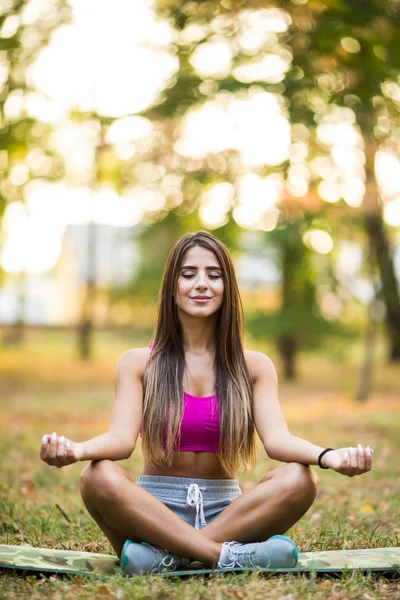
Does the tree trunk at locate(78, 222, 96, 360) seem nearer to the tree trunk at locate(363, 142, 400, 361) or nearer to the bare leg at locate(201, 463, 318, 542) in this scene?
the tree trunk at locate(363, 142, 400, 361)

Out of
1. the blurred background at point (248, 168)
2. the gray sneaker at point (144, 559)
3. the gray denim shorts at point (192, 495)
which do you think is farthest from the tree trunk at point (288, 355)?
the gray sneaker at point (144, 559)

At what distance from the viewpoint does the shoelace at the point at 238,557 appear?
3100 millimetres

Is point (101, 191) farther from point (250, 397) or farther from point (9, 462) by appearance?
point (250, 397)

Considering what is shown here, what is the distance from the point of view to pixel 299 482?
3.12 metres

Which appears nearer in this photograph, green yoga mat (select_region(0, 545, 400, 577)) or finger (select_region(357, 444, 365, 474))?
finger (select_region(357, 444, 365, 474))

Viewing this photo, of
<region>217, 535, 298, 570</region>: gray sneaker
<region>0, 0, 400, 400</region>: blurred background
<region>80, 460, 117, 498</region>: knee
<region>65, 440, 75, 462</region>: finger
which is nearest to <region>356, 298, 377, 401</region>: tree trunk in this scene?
<region>0, 0, 400, 400</region>: blurred background

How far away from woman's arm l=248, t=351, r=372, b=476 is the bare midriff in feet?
0.82

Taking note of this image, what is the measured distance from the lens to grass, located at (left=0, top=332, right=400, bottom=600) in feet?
9.48

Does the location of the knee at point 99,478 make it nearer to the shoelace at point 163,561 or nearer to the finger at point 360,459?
the shoelace at point 163,561

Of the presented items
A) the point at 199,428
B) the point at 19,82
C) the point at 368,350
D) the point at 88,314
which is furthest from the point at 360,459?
the point at 88,314

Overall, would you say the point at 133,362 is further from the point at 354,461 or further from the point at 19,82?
the point at 19,82

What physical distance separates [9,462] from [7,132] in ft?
29.8

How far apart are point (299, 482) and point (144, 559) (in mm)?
698

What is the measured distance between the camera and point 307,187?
45.3 ft
